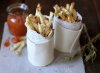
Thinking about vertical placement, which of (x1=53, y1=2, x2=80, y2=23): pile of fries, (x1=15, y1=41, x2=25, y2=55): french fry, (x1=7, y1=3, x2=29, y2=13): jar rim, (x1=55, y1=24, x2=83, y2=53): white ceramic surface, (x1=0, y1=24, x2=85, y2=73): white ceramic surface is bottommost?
(x1=0, y1=24, x2=85, y2=73): white ceramic surface

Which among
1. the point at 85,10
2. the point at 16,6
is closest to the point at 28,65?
the point at 16,6

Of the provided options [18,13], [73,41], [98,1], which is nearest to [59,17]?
[73,41]

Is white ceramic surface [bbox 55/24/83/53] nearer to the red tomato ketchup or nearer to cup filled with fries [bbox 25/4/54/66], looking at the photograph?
cup filled with fries [bbox 25/4/54/66]

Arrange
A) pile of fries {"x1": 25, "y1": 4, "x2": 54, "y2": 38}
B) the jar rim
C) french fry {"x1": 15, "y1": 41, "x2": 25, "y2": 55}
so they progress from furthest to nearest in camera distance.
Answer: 1. the jar rim
2. french fry {"x1": 15, "y1": 41, "x2": 25, "y2": 55}
3. pile of fries {"x1": 25, "y1": 4, "x2": 54, "y2": 38}

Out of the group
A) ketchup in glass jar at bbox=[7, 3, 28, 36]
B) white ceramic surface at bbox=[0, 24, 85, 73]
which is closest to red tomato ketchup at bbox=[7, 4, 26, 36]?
ketchup in glass jar at bbox=[7, 3, 28, 36]

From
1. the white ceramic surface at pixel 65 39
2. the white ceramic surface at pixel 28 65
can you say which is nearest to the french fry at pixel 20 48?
the white ceramic surface at pixel 28 65

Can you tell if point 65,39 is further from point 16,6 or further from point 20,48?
point 16,6

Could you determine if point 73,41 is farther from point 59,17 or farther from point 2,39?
point 2,39

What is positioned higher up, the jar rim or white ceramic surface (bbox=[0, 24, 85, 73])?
the jar rim
